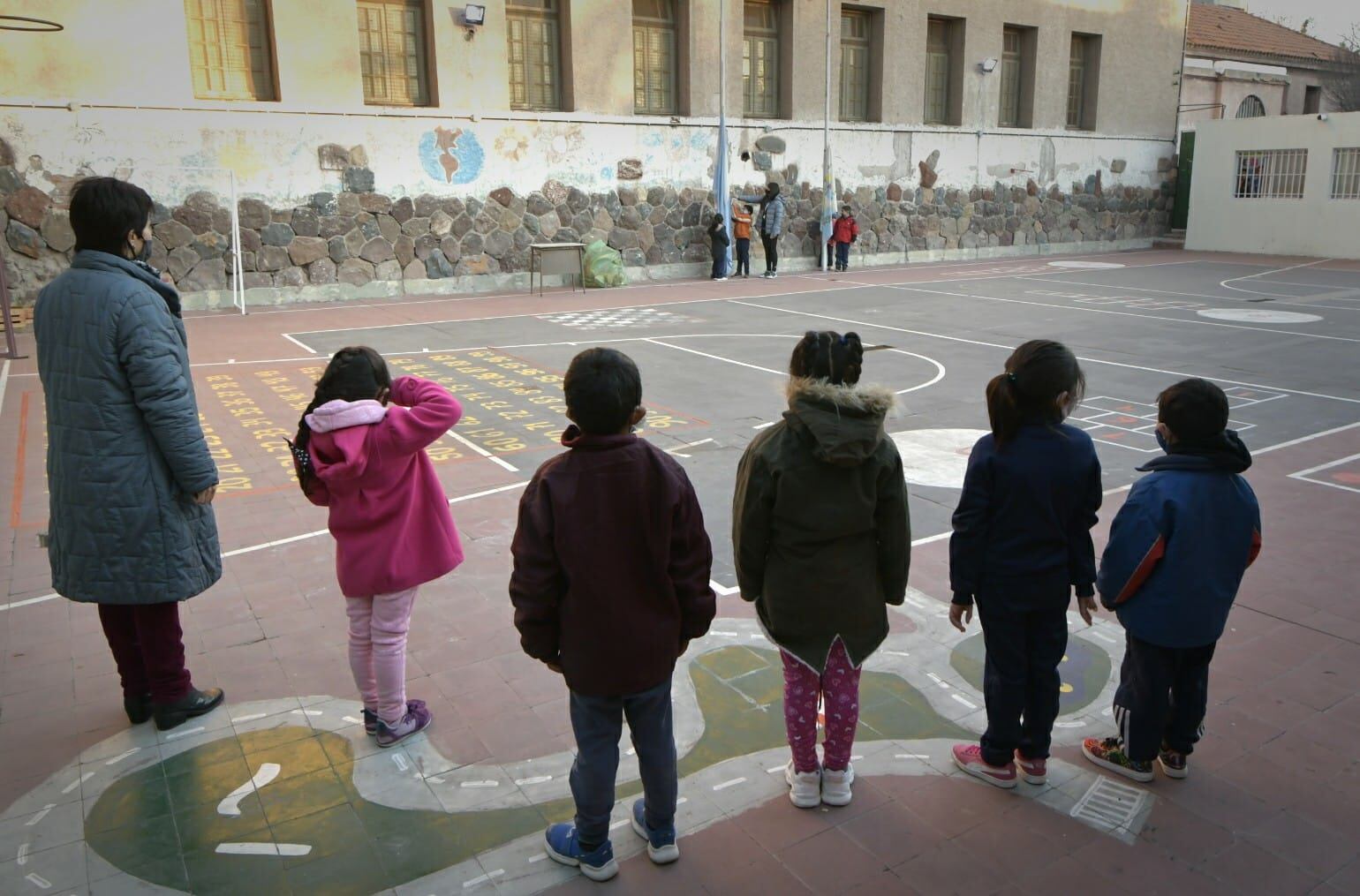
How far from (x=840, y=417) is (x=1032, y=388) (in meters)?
0.61

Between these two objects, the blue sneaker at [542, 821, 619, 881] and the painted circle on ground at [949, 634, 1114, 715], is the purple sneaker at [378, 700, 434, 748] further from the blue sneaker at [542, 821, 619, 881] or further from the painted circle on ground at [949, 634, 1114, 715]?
the painted circle on ground at [949, 634, 1114, 715]

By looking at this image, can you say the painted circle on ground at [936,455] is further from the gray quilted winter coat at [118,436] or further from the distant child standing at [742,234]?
the distant child standing at [742,234]

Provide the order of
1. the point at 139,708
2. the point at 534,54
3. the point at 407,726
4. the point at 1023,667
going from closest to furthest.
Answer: the point at 1023,667
the point at 407,726
the point at 139,708
the point at 534,54

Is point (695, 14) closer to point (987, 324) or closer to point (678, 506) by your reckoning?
point (987, 324)

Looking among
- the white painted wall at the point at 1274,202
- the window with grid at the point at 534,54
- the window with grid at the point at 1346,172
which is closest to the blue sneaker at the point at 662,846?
the window with grid at the point at 534,54

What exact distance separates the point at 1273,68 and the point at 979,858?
1375 inches

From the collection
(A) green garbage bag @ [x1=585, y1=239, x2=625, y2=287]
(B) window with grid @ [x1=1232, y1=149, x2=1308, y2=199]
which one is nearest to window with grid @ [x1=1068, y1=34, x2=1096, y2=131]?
(B) window with grid @ [x1=1232, y1=149, x2=1308, y2=199]

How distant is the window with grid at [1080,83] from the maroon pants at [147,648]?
88.9 feet

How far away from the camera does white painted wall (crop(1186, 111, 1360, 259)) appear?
23688mm

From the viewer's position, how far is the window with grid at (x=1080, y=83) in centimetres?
2622

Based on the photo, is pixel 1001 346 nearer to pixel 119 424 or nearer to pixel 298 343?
pixel 298 343

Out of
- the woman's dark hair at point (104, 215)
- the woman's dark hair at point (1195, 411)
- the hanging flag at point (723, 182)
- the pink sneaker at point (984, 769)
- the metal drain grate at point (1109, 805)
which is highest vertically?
the hanging flag at point (723, 182)

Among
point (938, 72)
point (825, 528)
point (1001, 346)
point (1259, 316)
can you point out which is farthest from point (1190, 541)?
point (938, 72)

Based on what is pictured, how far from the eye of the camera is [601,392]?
2.48m
